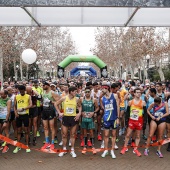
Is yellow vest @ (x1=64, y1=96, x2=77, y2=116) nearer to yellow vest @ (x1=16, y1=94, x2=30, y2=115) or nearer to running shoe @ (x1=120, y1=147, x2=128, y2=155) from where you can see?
yellow vest @ (x1=16, y1=94, x2=30, y2=115)

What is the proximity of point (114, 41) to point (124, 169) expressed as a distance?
35.9 m

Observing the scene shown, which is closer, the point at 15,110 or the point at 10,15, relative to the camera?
the point at 10,15

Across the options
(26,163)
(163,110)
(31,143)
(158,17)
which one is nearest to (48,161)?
(26,163)

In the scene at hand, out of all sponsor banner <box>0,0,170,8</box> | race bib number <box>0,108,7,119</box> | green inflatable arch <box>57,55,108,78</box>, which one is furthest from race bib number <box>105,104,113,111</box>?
green inflatable arch <box>57,55,108,78</box>

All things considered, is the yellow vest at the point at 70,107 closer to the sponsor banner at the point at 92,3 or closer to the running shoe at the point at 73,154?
the running shoe at the point at 73,154

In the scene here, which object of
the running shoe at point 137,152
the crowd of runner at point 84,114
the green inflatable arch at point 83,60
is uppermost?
the green inflatable arch at point 83,60

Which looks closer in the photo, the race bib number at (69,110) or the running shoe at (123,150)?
the race bib number at (69,110)

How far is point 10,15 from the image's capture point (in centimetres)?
633

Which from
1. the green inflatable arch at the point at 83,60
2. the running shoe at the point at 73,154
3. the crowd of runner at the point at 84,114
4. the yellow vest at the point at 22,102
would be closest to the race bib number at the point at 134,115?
the crowd of runner at the point at 84,114

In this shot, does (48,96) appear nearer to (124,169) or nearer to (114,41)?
(124,169)

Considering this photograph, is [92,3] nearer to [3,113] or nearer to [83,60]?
[3,113]

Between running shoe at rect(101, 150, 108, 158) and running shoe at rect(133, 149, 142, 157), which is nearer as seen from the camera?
running shoe at rect(101, 150, 108, 158)

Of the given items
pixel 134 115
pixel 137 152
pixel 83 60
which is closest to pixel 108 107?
pixel 134 115

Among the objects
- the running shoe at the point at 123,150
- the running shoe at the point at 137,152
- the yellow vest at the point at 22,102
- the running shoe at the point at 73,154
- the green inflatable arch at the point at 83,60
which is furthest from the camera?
the green inflatable arch at the point at 83,60
